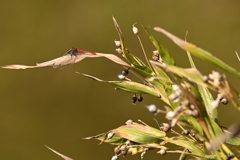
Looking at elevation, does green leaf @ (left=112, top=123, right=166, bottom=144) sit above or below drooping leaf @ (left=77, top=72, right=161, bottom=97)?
below

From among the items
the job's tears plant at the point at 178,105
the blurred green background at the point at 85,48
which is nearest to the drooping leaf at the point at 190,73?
the job's tears plant at the point at 178,105

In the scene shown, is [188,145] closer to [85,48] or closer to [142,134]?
[142,134]

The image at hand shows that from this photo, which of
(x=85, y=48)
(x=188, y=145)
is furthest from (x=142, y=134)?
(x=85, y=48)

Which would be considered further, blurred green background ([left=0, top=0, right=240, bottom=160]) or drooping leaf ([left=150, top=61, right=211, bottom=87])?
blurred green background ([left=0, top=0, right=240, bottom=160])

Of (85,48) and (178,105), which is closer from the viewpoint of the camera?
(178,105)

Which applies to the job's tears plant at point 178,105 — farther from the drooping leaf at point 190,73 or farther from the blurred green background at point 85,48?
the blurred green background at point 85,48

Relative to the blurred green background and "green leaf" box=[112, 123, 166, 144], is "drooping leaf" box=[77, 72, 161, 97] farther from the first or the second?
the blurred green background

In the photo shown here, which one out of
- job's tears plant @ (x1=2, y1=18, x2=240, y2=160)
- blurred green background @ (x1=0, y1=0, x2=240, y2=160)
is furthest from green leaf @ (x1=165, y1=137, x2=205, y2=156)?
blurred green background @ (x1=0, y1=0, x2=240, y2=160)

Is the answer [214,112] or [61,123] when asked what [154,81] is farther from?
[61,123]
